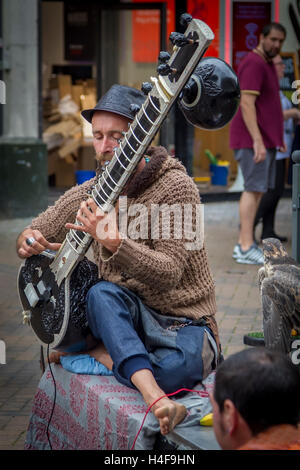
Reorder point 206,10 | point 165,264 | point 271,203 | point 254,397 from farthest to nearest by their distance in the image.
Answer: point 206,10 < point 271,203 < point 165,264 < point 254,397

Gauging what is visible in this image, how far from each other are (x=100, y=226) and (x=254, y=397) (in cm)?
105

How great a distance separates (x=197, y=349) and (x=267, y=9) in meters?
8.46

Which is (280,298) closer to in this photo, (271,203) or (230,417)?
(230,417)

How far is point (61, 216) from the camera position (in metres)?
3.72

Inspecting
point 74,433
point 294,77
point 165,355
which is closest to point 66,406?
point 74,433

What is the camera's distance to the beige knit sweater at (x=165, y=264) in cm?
316

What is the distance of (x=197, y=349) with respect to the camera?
3.28 metres

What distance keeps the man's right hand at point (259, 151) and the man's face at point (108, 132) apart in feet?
13.1

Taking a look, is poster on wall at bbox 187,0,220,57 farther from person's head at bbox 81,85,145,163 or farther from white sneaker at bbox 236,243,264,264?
person's head at bbox 81,85,145,163

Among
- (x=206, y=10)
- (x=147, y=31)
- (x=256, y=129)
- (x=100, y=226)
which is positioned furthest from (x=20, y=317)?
(x=206, y=10)

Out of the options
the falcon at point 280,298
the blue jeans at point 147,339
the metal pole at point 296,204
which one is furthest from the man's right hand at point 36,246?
the metal pole at point 296,204

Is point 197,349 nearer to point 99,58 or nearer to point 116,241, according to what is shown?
point 116,241

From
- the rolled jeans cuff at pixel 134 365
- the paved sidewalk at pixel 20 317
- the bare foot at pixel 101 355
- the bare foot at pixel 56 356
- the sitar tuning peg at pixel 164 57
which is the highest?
the sitar tuning peg at pixel 164 57

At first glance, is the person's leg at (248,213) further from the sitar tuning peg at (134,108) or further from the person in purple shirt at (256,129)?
the sitar tuning peg at (134,108)
